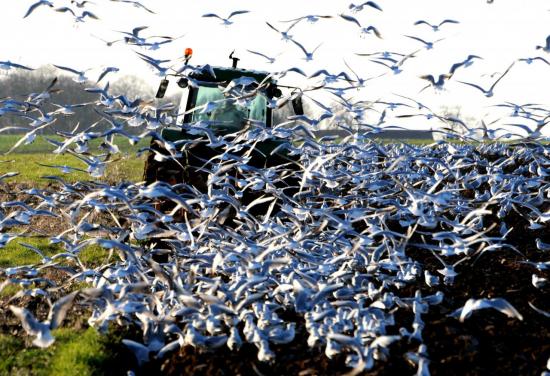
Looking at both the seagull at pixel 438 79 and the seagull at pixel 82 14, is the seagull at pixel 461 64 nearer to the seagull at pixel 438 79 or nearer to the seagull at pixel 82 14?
the seagull at pixel 438 79

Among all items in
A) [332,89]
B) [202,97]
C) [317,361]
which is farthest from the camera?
[202,97]

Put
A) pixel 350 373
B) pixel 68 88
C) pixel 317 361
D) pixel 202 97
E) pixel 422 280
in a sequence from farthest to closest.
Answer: pixel 68 88, pixel 202 97, pixel 422 280, pixel 317 361, pixel 350 373

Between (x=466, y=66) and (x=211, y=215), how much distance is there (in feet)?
6.82

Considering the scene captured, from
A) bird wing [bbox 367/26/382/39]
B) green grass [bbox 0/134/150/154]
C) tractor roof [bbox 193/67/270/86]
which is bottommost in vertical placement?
green grass [bbox 0/134/150/154]

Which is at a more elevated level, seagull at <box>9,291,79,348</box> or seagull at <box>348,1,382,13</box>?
seagull at <box>348,1,382,13</box>

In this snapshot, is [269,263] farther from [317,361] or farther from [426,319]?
[426,319]

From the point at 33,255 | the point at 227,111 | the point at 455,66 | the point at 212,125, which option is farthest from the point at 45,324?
the point at 227,111

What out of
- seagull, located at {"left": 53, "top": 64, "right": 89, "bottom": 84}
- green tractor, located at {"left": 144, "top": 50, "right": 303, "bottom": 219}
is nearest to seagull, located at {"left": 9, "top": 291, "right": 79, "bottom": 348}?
seagull, located at {"left": 53, "top": 64, "right": 89, "bottom": 84}

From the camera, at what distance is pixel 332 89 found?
485cm

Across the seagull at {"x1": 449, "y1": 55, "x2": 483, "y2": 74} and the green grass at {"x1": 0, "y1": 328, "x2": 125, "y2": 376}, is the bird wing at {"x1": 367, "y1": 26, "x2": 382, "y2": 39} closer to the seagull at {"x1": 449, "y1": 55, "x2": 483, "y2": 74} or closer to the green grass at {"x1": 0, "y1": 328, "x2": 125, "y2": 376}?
the seagull at {"x1": 449, "y1": 55, "x2": 483, "y2": 74}

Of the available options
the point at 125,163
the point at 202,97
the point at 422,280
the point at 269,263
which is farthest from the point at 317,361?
the point at 125,163

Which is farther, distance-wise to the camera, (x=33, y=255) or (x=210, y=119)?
(x=210, y=119)

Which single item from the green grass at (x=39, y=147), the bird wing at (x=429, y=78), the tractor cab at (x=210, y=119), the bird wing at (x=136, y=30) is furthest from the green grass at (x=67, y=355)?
the green grass at (x=39, y=147)

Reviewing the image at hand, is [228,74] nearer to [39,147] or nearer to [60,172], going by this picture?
[60,172]
